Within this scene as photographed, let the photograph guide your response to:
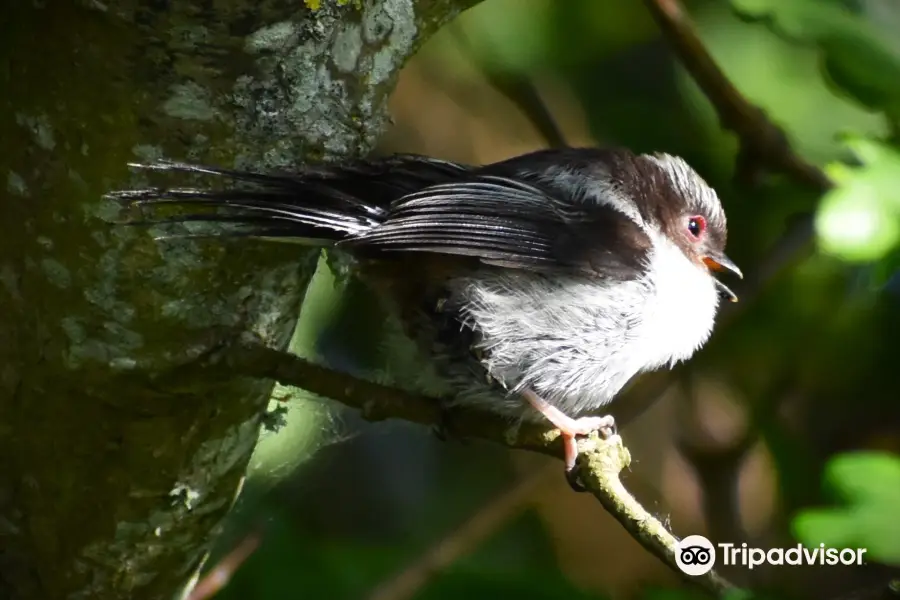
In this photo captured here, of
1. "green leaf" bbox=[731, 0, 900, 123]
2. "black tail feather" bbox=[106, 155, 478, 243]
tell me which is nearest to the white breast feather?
"black tail feather" bbox=[106, 155, 478, 243]

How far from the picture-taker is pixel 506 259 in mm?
1929

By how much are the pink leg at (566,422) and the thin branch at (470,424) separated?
0.02m

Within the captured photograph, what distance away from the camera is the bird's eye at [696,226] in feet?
7.90

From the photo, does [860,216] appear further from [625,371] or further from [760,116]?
[760,116]

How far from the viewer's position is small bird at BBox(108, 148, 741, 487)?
1.83 m

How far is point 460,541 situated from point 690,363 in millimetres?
971

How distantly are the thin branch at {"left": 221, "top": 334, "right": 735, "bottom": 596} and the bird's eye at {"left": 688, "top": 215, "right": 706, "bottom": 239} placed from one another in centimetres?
71

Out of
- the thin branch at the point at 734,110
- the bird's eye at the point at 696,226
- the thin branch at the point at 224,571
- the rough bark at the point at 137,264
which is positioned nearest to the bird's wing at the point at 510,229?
the rough bark at the point at 137,264

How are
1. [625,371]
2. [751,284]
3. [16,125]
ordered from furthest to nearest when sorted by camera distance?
[751,284] < [625,371] < [16,125]

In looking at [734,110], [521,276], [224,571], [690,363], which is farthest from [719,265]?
[224,571]

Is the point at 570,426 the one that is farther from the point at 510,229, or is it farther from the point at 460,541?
the point at 460,541

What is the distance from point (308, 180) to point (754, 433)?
197cm

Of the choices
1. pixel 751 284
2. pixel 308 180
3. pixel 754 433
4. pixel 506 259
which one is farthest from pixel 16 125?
pixel 754 433

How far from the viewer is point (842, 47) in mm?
2234
